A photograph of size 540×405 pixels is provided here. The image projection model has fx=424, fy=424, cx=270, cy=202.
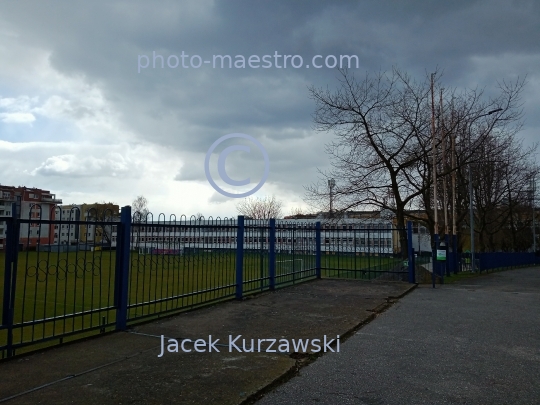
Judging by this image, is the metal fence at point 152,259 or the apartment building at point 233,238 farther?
the apartment building at point 233,238

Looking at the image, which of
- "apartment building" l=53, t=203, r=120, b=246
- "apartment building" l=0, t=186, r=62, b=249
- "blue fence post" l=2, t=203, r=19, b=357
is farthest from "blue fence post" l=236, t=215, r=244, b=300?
"blue fence post" l=2, t=203, r=19, b=357

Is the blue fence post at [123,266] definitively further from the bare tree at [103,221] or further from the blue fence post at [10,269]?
the blue fence post at [10,269]

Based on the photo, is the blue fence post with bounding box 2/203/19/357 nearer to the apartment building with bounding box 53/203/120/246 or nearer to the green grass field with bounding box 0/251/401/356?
the green grass field with bounding box 0/251/401/356

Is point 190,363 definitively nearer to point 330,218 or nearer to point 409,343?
point 409,343

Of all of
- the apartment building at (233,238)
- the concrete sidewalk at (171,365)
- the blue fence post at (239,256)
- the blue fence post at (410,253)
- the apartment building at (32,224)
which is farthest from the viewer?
the blue fence post at (410,253)

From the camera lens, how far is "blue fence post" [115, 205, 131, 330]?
21.4ft

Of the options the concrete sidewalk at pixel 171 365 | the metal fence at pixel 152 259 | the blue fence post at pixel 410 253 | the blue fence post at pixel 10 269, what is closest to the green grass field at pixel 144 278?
the metal fence at pixel 152 259

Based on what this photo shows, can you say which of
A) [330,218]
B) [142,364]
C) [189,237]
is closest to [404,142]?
[330,218]

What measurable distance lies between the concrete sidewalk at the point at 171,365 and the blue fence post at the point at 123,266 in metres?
0.34

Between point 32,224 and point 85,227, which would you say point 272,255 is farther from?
point 32,224

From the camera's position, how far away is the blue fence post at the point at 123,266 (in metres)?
6.53

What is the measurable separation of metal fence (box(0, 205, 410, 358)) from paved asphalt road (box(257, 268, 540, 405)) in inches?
125

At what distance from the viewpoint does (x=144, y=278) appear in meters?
6.84

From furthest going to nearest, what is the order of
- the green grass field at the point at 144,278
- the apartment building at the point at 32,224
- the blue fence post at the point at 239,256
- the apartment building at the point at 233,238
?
1. the blue fence post at the point at 239,256
2. the apartment building at the point at 233,238
3. the green grass field at the point at 144,278
4. the apartment building at the point at 32,224
